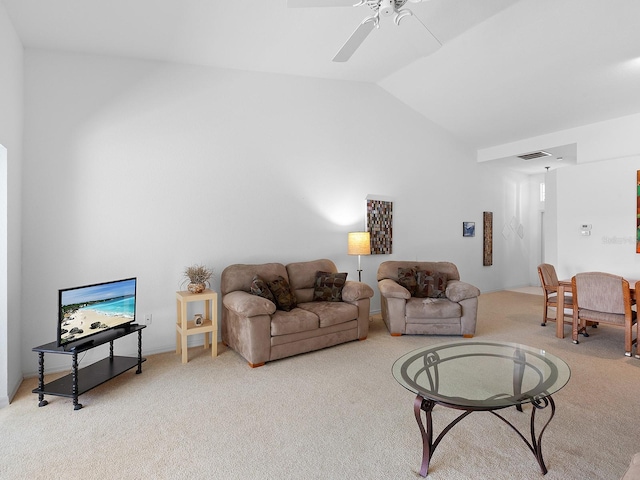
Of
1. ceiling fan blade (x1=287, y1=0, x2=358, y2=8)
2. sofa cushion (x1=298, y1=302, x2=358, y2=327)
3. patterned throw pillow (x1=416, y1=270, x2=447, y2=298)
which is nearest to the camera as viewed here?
ceiling fan blade (x1=287, y1=0, x2=358, y2=8)

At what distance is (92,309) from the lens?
119 inches

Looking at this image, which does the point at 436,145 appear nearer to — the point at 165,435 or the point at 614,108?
the point at 614,108

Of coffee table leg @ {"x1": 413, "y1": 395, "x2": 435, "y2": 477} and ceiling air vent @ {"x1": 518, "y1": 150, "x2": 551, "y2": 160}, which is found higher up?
Answer: ceiling air vent @ {"x1": 518, "y1": 150, "x2": 551, "y2": 160}

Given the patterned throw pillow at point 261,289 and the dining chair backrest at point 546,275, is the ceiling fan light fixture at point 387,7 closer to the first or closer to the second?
the patterned throw pillow at point 261,289

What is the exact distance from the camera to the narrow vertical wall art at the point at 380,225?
18.4 ft

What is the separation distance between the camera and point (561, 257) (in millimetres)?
5926

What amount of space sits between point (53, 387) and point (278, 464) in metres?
1.98

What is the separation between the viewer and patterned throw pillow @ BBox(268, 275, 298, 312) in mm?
4035

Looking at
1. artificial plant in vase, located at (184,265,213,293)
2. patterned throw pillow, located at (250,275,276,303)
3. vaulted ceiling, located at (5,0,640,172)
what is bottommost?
patterned throw pillow, located at (250,275,276,303)

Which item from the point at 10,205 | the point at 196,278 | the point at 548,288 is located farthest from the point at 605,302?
the point at 10,205

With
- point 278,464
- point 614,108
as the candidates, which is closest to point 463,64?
point 614,108

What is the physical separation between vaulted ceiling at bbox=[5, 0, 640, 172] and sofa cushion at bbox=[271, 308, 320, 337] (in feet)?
8.85

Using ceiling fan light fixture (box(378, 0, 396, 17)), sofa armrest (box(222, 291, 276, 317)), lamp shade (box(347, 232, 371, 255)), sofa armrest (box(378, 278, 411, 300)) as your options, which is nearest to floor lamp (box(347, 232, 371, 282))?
lamp shade (box(347, 232, 371, 255))

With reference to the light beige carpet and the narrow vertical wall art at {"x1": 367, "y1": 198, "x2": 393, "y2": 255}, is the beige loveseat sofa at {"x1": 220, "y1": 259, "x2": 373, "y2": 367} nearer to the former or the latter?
the light beige carpet
